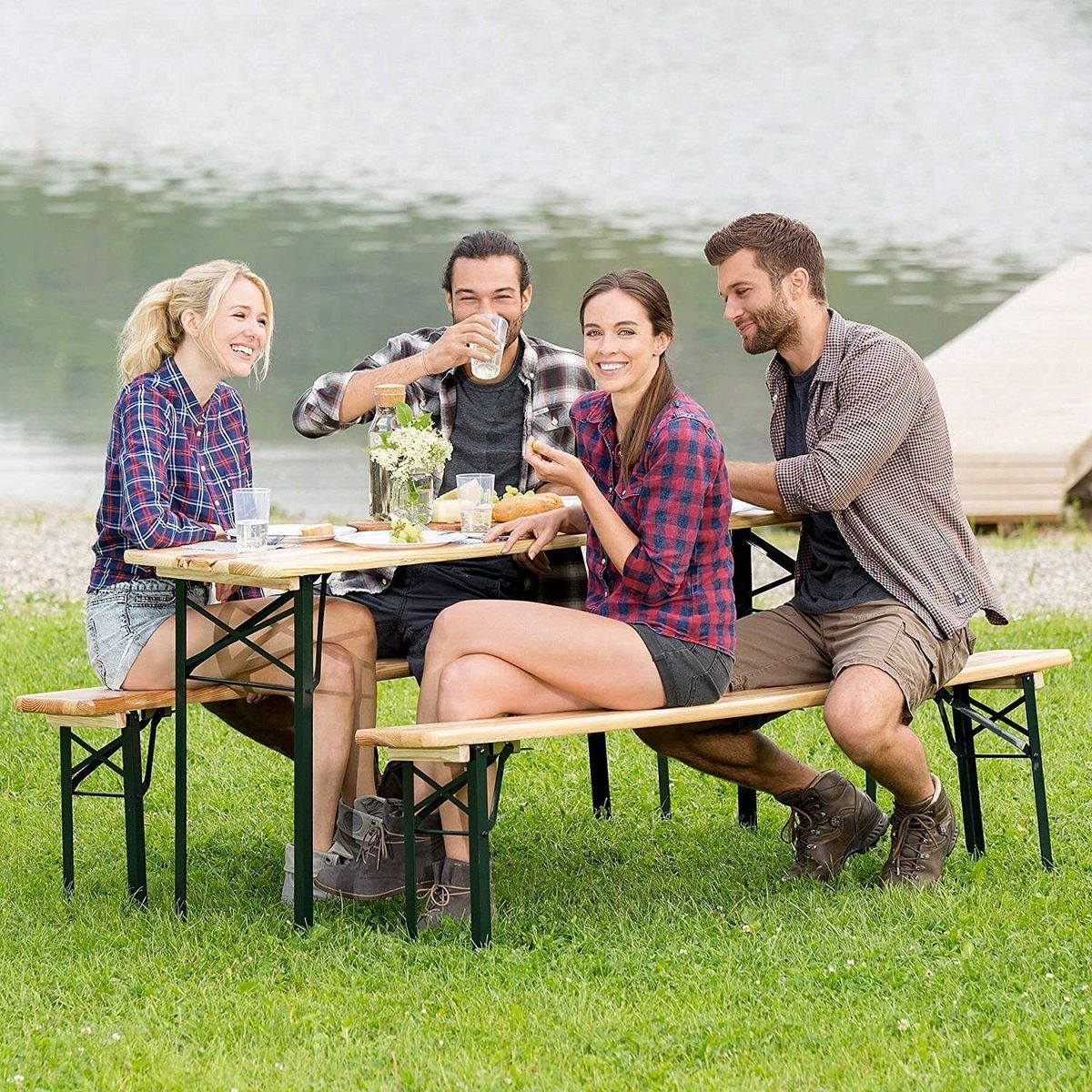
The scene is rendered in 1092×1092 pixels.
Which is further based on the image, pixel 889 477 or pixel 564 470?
pixel 889 477

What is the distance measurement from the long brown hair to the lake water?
813cm

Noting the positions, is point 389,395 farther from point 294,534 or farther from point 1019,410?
point 1019,410

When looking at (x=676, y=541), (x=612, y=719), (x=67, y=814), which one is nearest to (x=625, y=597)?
(x=676, y=541)

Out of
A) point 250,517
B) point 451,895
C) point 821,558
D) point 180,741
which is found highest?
point 250,517

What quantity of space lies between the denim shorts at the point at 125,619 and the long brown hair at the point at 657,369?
113 cm

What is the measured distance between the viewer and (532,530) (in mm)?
4324

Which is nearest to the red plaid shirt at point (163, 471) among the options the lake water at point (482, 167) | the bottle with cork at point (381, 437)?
the bottle with cork at point (381, 437)

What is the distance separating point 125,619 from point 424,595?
32.8 inches

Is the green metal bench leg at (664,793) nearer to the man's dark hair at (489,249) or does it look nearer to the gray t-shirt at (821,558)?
the gray t-shirt at (821,558)

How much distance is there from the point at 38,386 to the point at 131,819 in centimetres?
1386

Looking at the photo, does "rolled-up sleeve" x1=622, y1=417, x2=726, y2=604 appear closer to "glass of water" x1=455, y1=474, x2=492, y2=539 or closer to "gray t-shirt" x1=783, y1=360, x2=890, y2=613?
"glass of water" x1=455, y1=474, x2=492, y2=539

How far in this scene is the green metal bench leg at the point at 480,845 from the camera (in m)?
3.94

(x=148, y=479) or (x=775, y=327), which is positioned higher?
(x=775, y=327)

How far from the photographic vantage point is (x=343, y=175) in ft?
121
